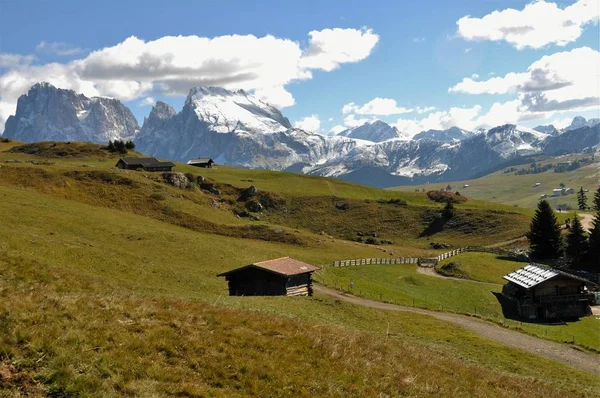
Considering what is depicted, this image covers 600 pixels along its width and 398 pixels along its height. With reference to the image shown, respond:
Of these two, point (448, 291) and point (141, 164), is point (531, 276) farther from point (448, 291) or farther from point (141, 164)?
point (141, 164)

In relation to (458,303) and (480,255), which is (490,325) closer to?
(458,303)

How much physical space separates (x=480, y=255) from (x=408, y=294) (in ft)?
131

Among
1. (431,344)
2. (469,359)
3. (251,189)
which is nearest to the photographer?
(469,359)

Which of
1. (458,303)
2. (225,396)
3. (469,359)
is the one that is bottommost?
(458,303)

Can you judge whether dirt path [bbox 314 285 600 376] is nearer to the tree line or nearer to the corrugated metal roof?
the corrugated metal roof

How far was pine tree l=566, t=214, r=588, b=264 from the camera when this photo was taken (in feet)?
323

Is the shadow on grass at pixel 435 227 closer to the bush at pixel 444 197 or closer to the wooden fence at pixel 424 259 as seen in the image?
the wooden fence at pixel 424 259

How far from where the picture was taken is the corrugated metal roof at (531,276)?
68562 millimetres

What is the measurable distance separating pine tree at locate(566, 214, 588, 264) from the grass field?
74.1 ft

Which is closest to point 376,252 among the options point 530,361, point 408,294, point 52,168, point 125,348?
point 408,294

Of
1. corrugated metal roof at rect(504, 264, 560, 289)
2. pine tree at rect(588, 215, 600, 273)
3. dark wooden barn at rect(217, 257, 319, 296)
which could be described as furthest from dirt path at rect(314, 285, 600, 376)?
pine tree at rect(588, 215, 600, 273)

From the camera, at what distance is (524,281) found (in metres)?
70.7

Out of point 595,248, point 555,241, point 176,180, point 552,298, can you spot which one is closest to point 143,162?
point 176,180

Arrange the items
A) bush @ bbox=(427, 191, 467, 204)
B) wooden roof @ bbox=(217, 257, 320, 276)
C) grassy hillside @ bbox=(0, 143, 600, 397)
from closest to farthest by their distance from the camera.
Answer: grassy hillside @ bbox=(0, 143, 600, 397)
wooden roof @ bbox=(217, 257, 320, 276)
bush @ bbox=(427, 191, 467, 204)
